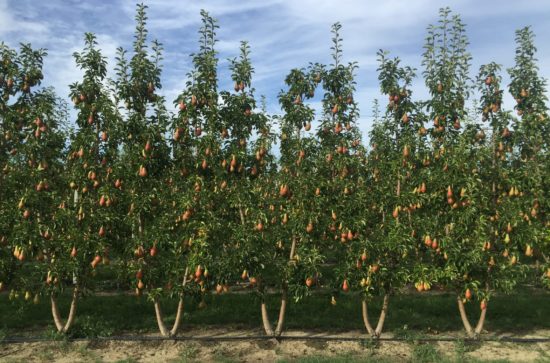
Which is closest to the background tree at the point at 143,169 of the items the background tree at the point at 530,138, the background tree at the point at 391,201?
the background tree at the point at 391,201

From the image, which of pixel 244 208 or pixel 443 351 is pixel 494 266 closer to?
pixel 443 351

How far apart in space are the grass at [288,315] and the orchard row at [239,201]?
0.83m

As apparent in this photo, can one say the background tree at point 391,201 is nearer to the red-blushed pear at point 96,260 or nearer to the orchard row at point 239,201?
the orchard row at point 239,201

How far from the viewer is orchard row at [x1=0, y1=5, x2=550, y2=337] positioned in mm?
7844

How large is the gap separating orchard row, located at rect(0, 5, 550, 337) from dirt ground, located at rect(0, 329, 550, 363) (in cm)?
54

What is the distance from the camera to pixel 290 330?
9258 mm

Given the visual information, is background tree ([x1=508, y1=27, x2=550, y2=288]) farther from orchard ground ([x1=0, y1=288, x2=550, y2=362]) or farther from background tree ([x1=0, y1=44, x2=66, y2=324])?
background tree ([x1=0, y1=44, x2=66, y2=324])

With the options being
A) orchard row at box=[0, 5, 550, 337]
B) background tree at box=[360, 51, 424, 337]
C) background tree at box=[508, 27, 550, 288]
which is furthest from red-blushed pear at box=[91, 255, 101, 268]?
background tree at box=[508, 27, 550, 288]

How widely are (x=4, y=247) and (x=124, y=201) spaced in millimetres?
2489

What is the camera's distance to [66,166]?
28.8ft

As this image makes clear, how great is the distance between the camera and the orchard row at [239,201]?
7844 mm


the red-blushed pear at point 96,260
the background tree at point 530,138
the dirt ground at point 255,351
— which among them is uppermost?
the background tree at point 530,138

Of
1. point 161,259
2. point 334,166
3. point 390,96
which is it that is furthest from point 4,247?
point 390,96

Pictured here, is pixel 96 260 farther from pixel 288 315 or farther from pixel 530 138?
pixel 530 138
